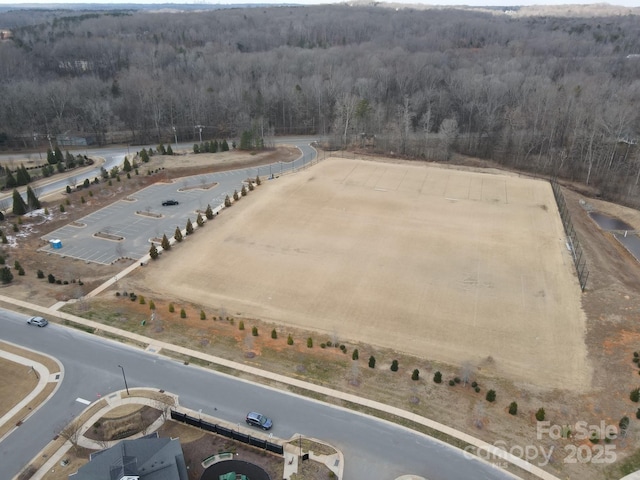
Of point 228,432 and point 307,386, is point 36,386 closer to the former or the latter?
point 228,432

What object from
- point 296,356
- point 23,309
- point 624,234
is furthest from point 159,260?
point 624,234

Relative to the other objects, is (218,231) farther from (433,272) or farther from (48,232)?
(433,272)

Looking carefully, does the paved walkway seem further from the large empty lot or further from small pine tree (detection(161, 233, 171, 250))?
small pine tree (detection(161, 233, 171, 250))

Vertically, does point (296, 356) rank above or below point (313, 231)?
below

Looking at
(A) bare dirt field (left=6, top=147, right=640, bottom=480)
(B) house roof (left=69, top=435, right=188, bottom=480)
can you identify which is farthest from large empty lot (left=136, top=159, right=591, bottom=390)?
(B) house roof (left=69, top=435, right=188, bottom=480)

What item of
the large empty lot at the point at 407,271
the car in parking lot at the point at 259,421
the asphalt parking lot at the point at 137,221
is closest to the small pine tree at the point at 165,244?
the large empty lot at the point at 407,271

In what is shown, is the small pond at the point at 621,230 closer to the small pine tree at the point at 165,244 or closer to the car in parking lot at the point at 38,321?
the small pine tree at the point at 165,244
